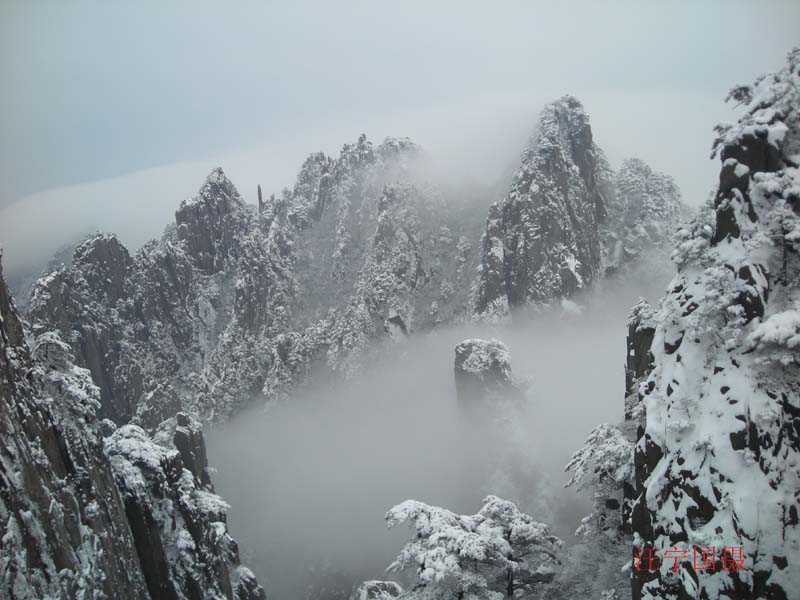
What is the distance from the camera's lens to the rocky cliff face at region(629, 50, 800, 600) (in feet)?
42.8

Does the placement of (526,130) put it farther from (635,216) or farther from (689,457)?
(689,457)

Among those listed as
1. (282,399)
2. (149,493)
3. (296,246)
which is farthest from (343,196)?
(149,493)

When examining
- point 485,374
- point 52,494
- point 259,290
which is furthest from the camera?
point 259,290

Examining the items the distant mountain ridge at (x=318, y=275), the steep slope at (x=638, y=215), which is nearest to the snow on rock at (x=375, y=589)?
the distant mountain ridge at (x=318, y=275)

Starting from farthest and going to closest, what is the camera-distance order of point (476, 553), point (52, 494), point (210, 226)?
point (210, 226), point (476, 553), point (52, 494)

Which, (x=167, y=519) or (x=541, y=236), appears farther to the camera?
(x=541, y=236)

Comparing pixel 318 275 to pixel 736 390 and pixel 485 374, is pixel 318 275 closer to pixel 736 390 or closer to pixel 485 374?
pixel 485 374

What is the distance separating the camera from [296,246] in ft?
457

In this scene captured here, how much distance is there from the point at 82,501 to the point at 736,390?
24.2 m

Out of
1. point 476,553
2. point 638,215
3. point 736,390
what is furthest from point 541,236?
point 736,390

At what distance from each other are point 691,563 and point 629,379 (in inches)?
468

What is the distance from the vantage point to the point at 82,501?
20.7m

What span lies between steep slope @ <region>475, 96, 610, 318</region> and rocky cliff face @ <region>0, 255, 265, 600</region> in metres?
75.1

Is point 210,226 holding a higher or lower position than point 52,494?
higher
